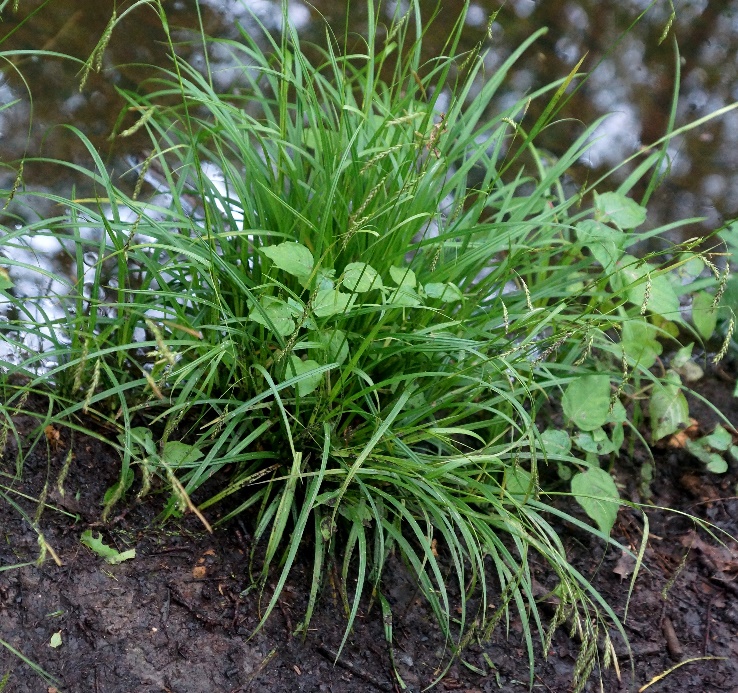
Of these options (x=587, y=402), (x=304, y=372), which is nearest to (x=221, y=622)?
(x=304, y=372)

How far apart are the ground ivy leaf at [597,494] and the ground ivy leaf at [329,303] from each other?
73 cm

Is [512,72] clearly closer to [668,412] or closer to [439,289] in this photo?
[668,412]

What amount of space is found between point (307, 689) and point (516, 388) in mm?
907

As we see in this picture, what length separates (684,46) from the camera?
3.63 metres

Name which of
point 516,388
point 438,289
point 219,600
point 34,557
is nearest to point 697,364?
point 516,388

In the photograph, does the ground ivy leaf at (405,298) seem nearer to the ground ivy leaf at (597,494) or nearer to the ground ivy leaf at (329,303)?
the ground ivy leaf at (329,303)

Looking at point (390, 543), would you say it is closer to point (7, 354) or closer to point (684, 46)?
point (7, 354)

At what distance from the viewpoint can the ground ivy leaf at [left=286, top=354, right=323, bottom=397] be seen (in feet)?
5.40

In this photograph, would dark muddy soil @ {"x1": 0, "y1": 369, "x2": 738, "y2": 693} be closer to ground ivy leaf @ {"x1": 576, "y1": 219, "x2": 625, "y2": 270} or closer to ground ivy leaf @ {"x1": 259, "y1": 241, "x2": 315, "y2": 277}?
ground ivy leaf @ {"x1": 259, "y1": 241, "x2": 315, "y2": 277}

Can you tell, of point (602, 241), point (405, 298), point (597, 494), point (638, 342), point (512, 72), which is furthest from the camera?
point (512, 72)

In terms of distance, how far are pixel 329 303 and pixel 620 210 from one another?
1024 mm

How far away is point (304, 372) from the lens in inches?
64.6

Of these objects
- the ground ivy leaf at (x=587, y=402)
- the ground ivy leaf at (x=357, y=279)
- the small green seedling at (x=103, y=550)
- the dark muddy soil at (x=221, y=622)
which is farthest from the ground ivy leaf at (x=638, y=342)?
the small green seedling at (x=103, y=550)

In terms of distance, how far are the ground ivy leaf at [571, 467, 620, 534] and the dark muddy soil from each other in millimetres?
177
